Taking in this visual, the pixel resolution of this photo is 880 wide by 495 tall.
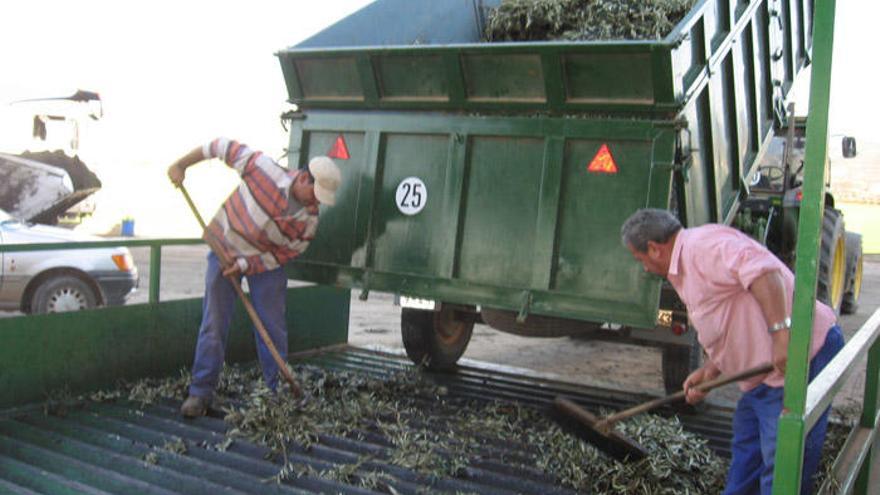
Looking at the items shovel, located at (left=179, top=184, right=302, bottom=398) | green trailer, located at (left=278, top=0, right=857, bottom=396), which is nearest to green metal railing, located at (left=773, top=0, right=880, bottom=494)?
green trailer, located at (left=278, top=0, right=857, bottom=396)

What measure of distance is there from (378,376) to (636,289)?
233 centimetres

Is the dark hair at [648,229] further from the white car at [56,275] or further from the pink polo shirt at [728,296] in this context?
the white car at [56,275]

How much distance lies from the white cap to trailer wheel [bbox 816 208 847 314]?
456cm

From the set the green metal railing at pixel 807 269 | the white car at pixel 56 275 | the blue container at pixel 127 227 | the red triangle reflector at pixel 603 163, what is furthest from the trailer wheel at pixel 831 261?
the blue container at pixel 127 227

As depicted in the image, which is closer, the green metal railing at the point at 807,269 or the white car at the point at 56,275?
the green metal railing at the point at 807,269

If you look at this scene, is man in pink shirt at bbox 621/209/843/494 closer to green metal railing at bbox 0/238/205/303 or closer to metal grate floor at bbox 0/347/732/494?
metal grate floor at bbox 0/347/732/494

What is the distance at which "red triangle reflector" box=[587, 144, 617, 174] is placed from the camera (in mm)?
4691

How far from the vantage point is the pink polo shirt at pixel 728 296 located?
10.6 ft

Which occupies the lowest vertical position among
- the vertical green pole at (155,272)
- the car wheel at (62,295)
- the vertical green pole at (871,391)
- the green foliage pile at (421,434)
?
the green foliage pile at (421,434)

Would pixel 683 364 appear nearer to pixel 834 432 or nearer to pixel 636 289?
pixel 834 432

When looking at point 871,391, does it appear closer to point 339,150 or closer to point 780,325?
point 780,325

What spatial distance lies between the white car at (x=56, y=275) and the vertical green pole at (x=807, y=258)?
7694 millimetres

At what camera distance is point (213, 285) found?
512cm

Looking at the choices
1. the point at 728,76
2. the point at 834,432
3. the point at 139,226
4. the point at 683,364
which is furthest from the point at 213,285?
the point at 139,226
